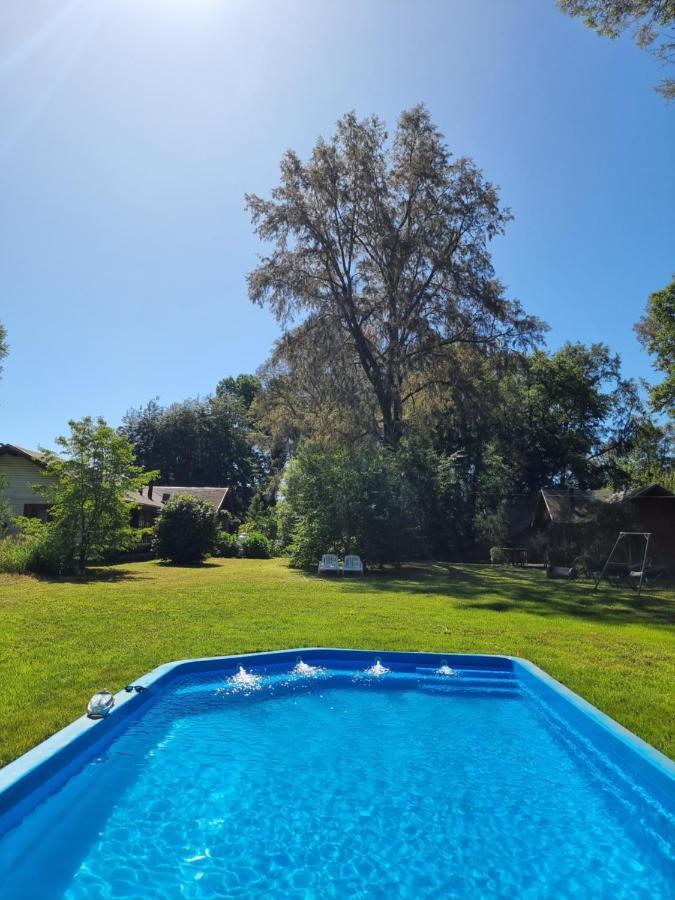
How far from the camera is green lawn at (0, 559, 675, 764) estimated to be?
17.4 ft

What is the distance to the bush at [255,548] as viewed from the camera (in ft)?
96.7

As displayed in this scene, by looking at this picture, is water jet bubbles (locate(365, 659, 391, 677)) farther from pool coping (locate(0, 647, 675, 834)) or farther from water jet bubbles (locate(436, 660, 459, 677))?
water jet bubbles (locate(436, 660, 459, 677))

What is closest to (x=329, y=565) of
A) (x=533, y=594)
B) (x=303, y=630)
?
(x=533, y=594)

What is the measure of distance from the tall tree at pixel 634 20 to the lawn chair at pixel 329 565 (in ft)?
53.9

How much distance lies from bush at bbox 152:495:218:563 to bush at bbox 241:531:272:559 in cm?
536

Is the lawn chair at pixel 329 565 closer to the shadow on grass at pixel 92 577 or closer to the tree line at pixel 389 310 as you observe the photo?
the tree line at pixel 389 310

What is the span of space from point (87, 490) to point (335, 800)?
1585 centimetres

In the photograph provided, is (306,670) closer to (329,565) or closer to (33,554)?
(329,565)

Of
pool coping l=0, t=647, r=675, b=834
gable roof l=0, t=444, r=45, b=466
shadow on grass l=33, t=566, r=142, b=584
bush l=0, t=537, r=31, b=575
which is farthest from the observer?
gable roof l=0, t=444, r=45, b=466

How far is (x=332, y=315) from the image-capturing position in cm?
2420

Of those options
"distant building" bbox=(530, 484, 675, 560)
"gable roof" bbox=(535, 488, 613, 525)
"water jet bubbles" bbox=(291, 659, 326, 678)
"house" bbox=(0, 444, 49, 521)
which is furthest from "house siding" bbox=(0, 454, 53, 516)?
"gable roof" bbox=(535, 488, 613, 525)

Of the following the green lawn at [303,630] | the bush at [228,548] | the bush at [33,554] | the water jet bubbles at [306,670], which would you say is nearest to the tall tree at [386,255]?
the bush at [228,548]

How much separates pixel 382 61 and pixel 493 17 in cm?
283

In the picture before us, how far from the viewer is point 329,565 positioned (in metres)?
19.0
